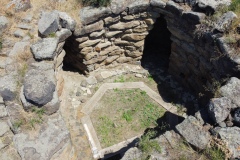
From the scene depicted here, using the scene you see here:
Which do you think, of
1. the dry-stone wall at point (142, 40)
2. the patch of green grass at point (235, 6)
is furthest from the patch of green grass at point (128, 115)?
the patch of green grass at point (235, 6)

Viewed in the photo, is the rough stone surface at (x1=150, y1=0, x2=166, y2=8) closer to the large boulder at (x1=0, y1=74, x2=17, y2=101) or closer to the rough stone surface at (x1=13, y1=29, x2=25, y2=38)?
the rough stone surface at (x1=13, y1=29, x2=25, y2=38)

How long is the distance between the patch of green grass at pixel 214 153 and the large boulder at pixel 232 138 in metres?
0.12

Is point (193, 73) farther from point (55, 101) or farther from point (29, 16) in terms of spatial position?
point (29, 16)

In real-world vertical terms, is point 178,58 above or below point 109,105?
above

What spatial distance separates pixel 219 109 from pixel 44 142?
2584mm

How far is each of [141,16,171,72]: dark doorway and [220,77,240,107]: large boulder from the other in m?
2.71

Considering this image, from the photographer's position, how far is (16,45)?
17.4ft

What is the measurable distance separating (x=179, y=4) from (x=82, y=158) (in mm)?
3654

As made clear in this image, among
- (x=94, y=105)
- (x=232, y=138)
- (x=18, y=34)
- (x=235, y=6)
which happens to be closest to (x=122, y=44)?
(x=94, y=105)

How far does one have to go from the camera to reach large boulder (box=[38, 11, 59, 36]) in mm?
5371

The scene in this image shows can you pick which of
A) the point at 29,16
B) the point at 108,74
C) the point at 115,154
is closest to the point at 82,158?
the point at 115,154

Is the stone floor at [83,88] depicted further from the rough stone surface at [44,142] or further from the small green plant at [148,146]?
the small green plant at [148,146]

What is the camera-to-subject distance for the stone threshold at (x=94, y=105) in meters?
5.74

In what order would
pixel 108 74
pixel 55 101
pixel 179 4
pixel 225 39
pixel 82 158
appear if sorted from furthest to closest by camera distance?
pixel 108 74 < pixel 179 4 < pixel 82 158 < pixel 225 39 < pixel 55 101
